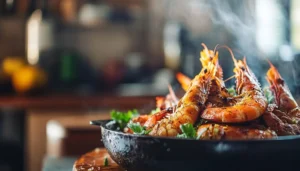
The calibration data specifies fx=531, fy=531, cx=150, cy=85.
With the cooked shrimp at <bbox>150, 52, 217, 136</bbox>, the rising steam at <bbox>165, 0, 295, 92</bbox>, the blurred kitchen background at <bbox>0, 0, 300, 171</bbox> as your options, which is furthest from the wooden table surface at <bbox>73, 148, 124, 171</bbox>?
the rising steam at <bbox>165, 0, 295, 92</bbox>

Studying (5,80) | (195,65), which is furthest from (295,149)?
(5,80)

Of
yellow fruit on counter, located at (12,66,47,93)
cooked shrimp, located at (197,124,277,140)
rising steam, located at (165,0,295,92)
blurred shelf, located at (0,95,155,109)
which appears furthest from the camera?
rising steam, located at (165,0,295,92)

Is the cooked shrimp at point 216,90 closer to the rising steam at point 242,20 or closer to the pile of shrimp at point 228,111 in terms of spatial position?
the pile of shrimp at point 228,111

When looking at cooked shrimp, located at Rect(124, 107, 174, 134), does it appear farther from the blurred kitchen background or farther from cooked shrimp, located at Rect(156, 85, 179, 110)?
the blurred kitchen background

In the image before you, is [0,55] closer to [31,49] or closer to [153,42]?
[31,49]

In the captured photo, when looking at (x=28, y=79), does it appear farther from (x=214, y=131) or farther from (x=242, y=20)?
(x=214, y=131)

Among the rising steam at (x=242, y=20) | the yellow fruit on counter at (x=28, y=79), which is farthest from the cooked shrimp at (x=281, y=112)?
the rising steam at (x=242, y=20)

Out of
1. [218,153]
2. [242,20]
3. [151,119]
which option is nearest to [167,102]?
[151,119]
